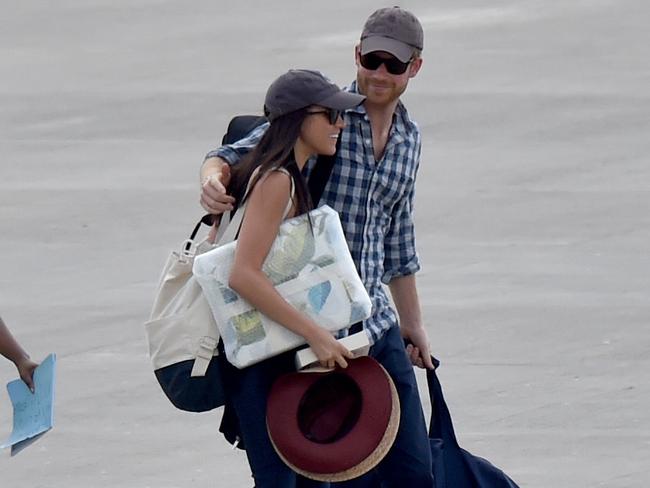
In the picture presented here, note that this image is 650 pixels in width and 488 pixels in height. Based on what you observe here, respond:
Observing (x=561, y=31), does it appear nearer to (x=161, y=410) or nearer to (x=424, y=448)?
(x=161, y=410)

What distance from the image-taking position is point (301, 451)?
15.0ft

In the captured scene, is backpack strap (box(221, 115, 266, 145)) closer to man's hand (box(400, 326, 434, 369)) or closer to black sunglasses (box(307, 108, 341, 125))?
black sunglasses (box(307, 108, 341, 125))

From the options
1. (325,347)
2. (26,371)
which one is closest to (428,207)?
(26,371)

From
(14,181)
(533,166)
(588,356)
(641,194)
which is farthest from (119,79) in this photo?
(588,356)

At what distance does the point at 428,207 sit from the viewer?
34.4ft

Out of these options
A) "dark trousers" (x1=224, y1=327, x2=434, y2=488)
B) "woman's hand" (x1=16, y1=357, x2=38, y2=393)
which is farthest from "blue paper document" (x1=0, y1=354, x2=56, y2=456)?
"dark trousers" (x1=224, y1=327, x2=434, y2=488)

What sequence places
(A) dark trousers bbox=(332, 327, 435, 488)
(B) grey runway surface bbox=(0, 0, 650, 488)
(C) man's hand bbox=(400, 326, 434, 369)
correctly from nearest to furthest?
(A) dark trousers bbox=(332, 327, 435, 488), (C) man's hand bbox=(400, 326, 434, 369), (B) grey runway surface bbox=(0, 0, 650, 488)

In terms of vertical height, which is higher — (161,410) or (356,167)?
(356,167)

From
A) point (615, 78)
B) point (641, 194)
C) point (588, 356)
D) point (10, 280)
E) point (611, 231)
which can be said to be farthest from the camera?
point (615, 78)

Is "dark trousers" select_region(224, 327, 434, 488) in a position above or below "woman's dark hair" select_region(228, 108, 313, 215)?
below

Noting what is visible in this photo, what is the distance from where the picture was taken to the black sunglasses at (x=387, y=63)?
4.85 m

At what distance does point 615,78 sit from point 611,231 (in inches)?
184

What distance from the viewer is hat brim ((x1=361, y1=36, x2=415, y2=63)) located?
191 inches

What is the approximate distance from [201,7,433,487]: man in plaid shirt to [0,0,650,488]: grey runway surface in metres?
1.51
